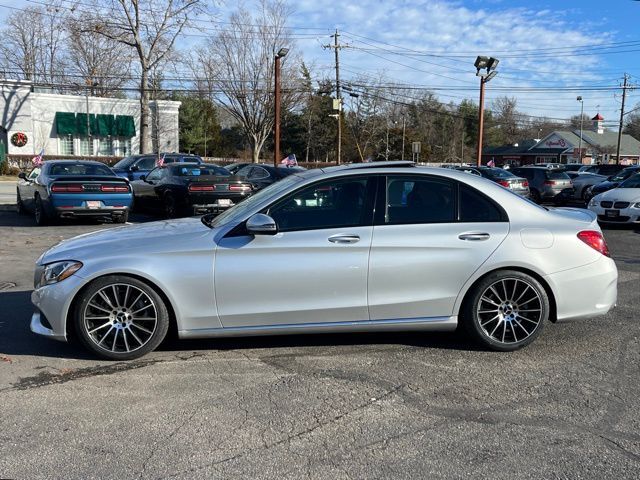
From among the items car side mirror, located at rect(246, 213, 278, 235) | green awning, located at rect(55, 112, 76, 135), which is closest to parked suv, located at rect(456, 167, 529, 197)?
car side mirror, located at rect(246, 213, 278, 235)

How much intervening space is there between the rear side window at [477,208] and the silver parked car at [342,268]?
A: 12 millimetres

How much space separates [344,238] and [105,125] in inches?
1616

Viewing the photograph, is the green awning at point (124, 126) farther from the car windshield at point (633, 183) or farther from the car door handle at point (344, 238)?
the car door handle at point (344, 238)

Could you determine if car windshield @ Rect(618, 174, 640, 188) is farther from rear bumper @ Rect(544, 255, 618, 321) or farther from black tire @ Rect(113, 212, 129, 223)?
black tire @ Rect(113, 212, 129, 223)

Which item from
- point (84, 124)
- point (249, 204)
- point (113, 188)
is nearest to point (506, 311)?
point (249, 204)

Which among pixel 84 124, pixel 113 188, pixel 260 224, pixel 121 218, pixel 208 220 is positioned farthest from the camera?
pixel 84 124

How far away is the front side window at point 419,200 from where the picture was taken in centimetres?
476

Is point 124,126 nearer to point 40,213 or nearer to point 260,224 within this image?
point 40,213

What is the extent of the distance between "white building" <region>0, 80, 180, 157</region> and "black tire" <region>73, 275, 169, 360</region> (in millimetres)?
36126

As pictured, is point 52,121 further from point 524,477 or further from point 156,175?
point 524,477

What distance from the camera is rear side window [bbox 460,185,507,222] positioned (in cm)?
484

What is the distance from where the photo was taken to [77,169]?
13.4 metres

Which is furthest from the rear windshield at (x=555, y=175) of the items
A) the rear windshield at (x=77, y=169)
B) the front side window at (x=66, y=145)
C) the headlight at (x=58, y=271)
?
the front side window at (x=66, y=145)

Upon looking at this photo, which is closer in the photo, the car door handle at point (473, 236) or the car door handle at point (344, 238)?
the car door handle at point (344, 238)
